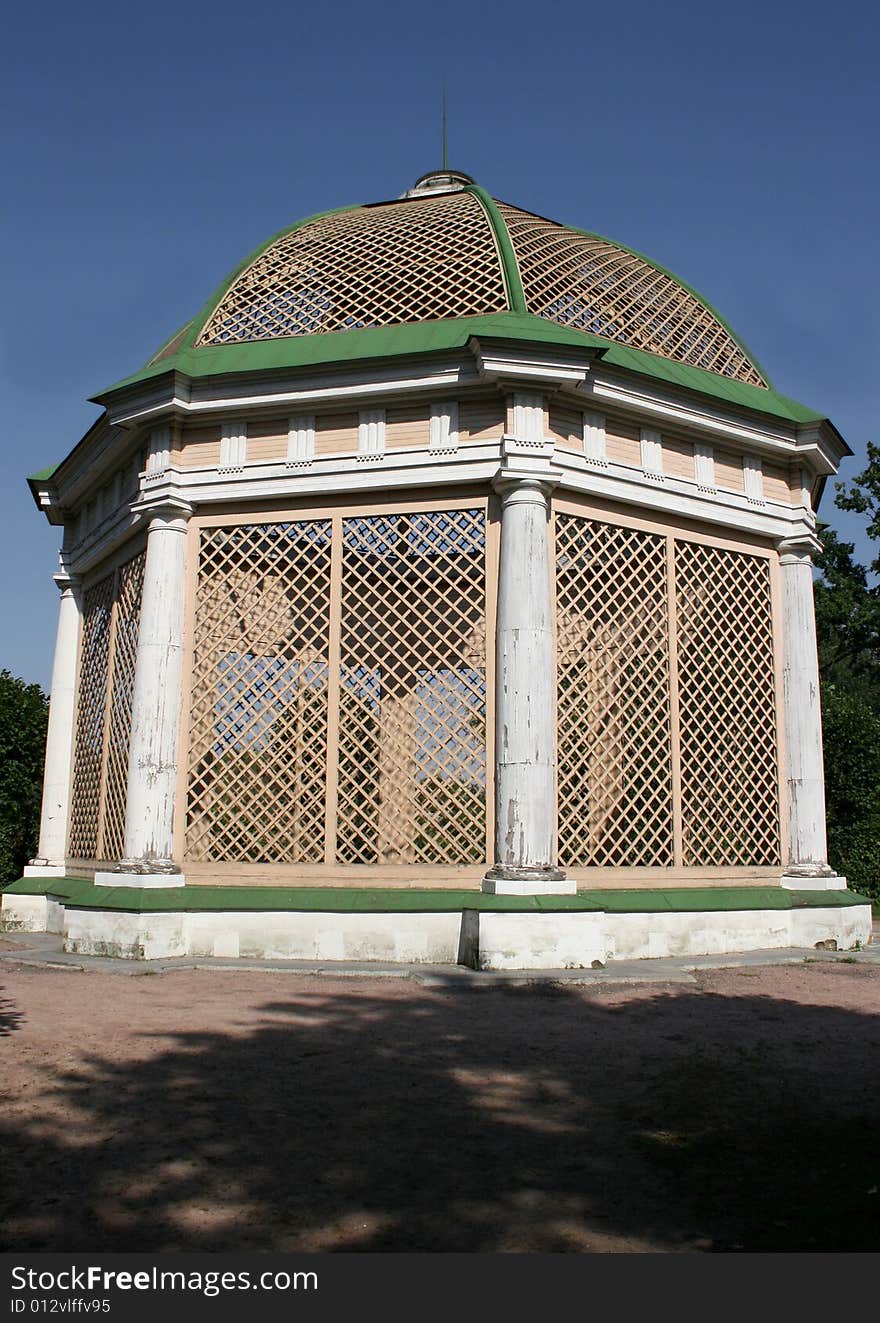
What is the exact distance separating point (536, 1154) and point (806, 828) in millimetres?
7796

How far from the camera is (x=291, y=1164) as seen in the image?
3576 mm

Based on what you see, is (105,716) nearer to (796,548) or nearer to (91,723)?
(91,723)

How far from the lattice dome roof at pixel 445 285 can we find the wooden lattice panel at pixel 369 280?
0.01 m

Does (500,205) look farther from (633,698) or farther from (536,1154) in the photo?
(536,1154)

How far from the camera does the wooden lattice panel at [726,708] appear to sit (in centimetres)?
1027

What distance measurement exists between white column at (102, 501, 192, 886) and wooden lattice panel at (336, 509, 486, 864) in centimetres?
163

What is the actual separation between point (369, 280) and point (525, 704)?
501 centimetres

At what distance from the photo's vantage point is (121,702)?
11.1 m

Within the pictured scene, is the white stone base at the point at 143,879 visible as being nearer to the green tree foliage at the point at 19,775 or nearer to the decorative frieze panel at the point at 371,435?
the decorative frieze panel at the point at 371,435

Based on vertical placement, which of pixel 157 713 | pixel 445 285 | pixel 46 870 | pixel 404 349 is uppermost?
pixel 445 285

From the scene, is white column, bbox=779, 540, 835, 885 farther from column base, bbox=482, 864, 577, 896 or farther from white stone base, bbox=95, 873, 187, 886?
white stone base, bbox=95, 873, 187, 886

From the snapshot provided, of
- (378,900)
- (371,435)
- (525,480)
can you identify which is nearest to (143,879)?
(378,900)

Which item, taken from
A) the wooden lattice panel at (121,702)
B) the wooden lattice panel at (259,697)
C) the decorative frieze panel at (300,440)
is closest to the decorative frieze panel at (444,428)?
the decorative frieze panel at (300,440)

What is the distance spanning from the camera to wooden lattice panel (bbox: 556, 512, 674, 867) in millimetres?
9539
